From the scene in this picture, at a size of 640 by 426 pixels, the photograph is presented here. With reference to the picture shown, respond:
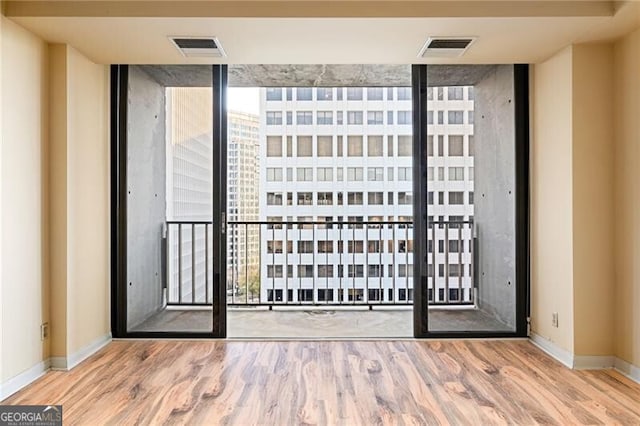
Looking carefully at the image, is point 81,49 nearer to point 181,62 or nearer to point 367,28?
point 181,62

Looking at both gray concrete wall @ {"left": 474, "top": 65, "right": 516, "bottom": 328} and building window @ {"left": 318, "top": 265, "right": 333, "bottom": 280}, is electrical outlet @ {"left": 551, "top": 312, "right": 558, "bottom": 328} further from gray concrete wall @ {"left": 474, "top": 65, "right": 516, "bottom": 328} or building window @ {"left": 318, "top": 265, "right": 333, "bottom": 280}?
building window @ {"left": 318, "top": 265, "right": 333, "bottom": 280}

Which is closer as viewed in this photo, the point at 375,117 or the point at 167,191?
the point at 167,191

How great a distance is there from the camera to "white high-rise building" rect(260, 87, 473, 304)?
17.5 feet

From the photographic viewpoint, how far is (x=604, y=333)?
3.23 metres

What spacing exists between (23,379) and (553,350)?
373cm

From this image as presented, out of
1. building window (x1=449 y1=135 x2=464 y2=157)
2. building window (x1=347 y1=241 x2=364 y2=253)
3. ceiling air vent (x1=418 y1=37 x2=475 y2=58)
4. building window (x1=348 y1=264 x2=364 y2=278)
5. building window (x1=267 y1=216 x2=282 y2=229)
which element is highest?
ceiling air vent (x1=418 y1=37 x2=475 y2=58)

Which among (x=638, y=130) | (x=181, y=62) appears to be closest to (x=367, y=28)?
(x=181, y=62)

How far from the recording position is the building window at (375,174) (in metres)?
5.38

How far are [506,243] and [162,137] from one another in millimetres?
3212

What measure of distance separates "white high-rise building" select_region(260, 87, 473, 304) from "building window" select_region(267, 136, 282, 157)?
12 millimetres

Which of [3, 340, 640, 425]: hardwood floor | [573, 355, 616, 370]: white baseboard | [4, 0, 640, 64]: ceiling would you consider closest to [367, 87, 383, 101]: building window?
[4, 0, 640, 64]: ceiling

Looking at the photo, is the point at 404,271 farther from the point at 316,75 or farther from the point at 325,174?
the point at 316,75

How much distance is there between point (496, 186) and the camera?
398 cm

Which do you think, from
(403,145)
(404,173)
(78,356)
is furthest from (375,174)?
(78,356)
